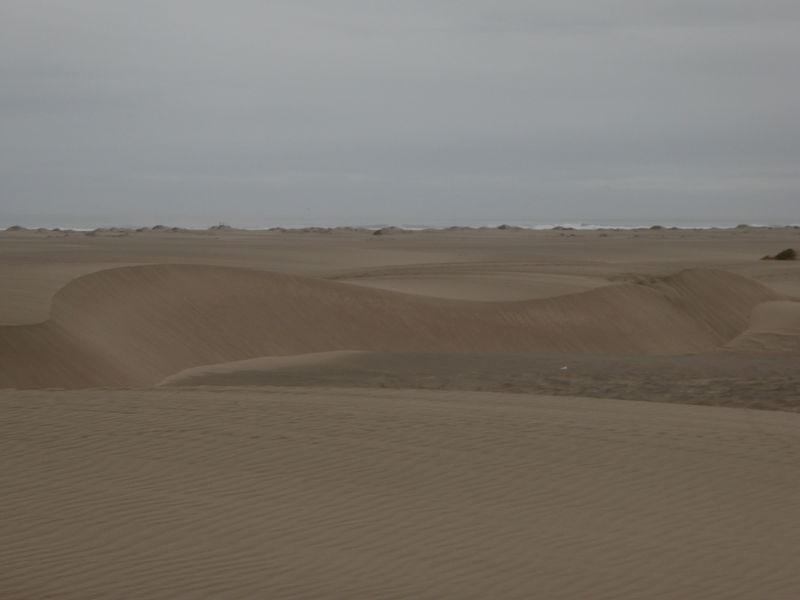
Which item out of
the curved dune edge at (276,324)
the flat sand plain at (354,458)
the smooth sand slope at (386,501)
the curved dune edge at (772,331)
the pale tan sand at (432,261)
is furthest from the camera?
the pale tan sand at (432,261)

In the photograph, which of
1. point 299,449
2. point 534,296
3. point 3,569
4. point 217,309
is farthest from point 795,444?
point 534,296

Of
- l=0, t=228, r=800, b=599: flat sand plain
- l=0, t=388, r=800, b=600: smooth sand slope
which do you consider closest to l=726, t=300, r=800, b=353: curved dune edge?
l=0, t=228, r=800, b=599: flat sand plain

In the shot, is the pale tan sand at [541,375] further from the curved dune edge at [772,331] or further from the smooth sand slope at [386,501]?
the curved dune edge at [772,331]

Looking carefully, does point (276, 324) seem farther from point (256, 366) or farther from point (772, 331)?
point (772, 331)

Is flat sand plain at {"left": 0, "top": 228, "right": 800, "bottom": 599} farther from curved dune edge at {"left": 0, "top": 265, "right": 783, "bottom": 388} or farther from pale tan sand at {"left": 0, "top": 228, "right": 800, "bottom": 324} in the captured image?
pale tan sand at {"left": 0, "top": 228, "right": 800, "bottom": 324}

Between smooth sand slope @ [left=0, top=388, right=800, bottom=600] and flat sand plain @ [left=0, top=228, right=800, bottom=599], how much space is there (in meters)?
0.03

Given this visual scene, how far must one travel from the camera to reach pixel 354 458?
399 inches

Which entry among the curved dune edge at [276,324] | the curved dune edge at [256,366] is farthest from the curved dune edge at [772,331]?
the curved dune edge at [256,366]

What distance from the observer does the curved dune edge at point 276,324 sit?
732 inches

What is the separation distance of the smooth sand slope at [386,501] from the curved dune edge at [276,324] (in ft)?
18.6

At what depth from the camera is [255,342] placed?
23578mm

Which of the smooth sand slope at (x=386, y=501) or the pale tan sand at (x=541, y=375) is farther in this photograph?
the pale tan sand at (x=541, y=375)

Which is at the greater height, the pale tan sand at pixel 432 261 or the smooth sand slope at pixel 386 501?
the pale tan sand at pixel 432 261

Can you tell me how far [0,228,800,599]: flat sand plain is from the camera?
22.7ft
